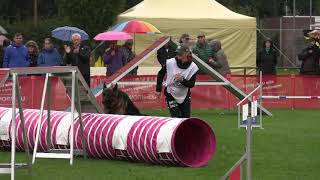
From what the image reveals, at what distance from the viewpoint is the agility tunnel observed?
34.5 ft

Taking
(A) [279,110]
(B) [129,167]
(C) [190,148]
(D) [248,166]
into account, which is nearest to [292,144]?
(C) [190,148]

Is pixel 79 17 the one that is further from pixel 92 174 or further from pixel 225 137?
pixel 92 174

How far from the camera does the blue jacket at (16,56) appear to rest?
19219 millimetres

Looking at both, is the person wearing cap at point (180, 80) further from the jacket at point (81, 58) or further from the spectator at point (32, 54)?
the spectator at point (32, 54)

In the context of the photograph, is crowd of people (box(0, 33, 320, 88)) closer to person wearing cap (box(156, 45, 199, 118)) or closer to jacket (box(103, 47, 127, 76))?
jacket (box(103, 47, 127, 76))

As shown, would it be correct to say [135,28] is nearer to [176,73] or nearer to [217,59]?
[217,59]

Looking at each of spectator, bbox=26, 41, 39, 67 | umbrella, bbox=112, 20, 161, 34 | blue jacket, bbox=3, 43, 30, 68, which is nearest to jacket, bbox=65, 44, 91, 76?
blue jacket, bbox=3, 43, 30, 68

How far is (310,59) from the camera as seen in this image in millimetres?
22484

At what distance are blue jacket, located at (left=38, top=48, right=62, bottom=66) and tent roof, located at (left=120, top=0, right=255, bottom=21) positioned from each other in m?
11.1

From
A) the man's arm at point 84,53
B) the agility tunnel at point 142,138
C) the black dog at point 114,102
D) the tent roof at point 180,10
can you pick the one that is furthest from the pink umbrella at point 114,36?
the agility tunnel at point 142,138

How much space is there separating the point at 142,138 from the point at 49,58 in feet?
28.7

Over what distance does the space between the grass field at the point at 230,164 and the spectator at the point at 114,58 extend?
4710mm

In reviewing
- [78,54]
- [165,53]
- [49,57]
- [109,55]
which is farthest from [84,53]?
[165,53]

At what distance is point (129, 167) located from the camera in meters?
10.7
